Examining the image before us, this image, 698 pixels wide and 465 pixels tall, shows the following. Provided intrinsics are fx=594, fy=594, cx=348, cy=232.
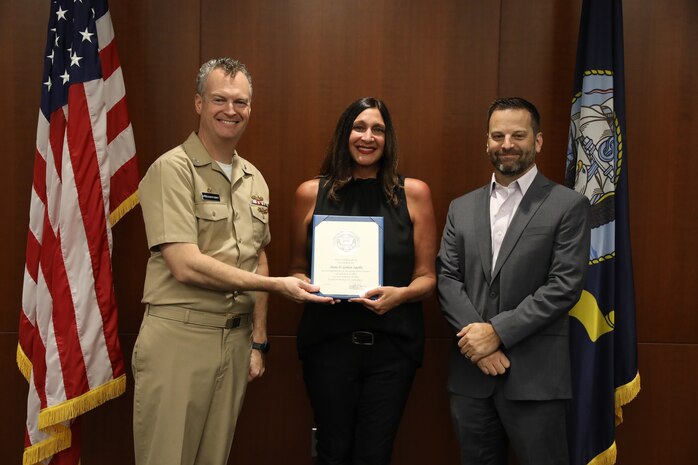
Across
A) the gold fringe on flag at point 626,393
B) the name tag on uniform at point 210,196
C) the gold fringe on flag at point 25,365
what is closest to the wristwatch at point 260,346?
the name tag on uniform at point 210,196

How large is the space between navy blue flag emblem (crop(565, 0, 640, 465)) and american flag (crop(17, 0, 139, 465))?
200cm

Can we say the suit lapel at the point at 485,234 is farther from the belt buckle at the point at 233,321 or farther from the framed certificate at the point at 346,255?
the belt buckle at the point at 233,321

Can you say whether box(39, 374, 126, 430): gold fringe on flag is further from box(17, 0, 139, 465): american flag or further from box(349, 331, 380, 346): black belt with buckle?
box(349, 331, 380, 346): black belt with buckle

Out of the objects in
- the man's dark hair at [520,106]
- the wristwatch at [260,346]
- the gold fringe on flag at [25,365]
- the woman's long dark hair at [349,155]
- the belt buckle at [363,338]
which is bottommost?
the gold fringe on flag at [25,365]

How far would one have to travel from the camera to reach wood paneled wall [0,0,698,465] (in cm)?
292

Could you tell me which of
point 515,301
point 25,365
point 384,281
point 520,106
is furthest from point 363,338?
point 25,365

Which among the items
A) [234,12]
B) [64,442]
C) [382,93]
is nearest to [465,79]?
[382,93]

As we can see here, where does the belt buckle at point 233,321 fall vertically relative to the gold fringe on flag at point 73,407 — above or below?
above

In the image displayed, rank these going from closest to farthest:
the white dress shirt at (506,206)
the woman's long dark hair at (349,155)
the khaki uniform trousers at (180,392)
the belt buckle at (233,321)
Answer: the khaki uniform trousers at (180,392) < the belt buckle at (233,321) < the white dress shirt at (506,206) < the woman's long dark hair at (349,155)

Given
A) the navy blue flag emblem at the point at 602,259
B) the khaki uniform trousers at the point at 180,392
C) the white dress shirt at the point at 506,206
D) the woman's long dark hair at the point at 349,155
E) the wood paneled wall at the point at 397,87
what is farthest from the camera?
the wood paneled wall at the point at 397,87

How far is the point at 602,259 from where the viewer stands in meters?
2.63

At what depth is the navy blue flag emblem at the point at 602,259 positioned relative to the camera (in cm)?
259

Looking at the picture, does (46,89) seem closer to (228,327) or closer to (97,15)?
(97,15)

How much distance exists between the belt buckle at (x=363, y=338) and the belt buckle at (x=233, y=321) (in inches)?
17.0
